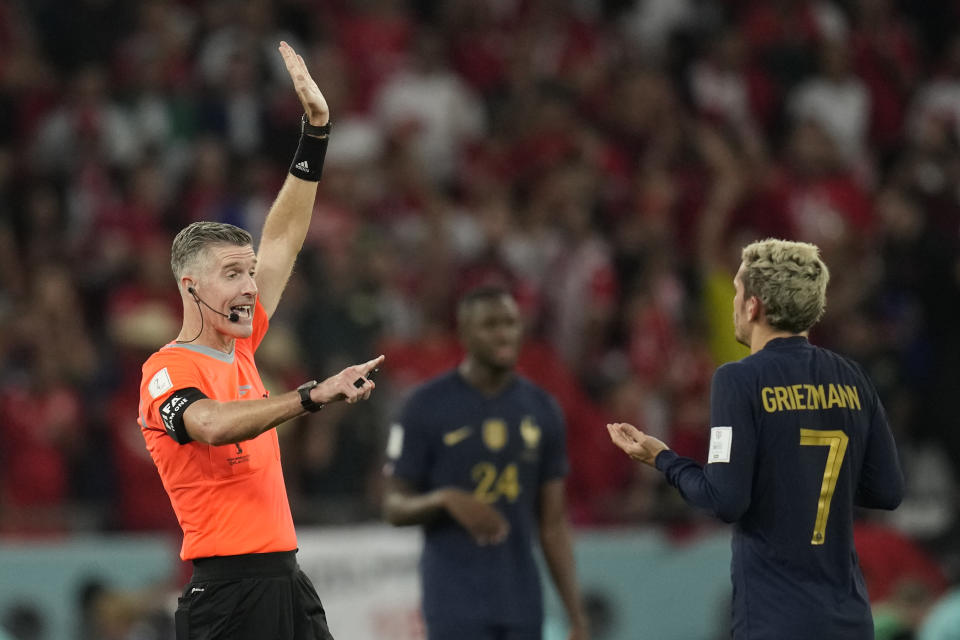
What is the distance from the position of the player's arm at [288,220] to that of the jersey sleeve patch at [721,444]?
195 cm

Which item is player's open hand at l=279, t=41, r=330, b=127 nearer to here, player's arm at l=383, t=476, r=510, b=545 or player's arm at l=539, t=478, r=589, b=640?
player's arm at l=383, t=476, r=510, b=545

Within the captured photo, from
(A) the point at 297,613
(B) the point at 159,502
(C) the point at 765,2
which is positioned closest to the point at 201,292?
(A) the point at 297,613

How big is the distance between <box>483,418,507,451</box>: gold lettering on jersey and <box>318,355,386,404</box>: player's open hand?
2.75m

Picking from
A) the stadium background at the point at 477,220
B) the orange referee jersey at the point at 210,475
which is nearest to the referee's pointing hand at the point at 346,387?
the orange referee jersey at the point at 210,475

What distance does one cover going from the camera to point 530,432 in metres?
7.93

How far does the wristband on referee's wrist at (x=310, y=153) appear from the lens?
647cm

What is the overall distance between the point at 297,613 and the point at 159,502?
530 cm

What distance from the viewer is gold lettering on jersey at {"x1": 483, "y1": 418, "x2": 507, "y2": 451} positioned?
309 inches

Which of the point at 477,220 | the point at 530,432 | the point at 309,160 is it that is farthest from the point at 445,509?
the point at 477,220

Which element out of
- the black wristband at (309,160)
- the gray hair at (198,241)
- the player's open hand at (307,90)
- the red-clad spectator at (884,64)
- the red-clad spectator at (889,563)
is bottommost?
Result: the red-clad spectator at (889,563)

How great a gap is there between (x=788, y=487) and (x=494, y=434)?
255 cm

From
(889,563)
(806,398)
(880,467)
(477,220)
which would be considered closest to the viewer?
(806,398)

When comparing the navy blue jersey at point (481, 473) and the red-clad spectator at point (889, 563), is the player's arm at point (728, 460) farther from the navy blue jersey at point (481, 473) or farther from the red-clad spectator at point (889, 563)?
the red-clad spectator at point (889, 563)

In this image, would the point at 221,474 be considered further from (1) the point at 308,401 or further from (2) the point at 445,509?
(2) the point at 445,509
